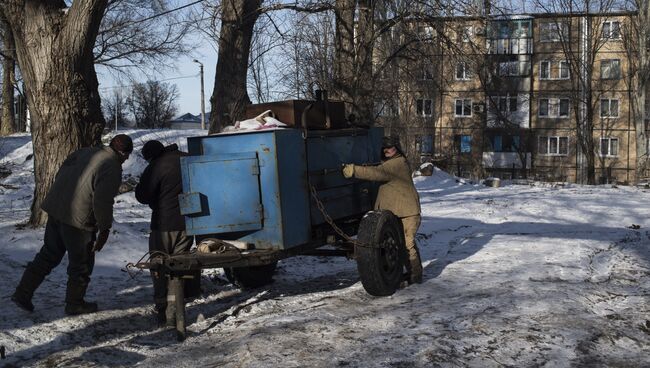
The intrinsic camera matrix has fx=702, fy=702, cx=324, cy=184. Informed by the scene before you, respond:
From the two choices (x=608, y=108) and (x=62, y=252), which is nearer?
(x=62, y=252)

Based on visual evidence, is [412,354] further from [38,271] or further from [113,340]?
[38,271]

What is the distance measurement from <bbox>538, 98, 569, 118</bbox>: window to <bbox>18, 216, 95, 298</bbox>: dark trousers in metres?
52.0

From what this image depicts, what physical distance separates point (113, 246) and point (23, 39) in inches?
118

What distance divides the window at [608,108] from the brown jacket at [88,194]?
174 ft

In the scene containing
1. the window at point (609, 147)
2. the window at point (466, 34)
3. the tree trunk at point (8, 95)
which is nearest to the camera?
the window at point (466, 34)

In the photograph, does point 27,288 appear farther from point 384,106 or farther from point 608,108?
point 608,108

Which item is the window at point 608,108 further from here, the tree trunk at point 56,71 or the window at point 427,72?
the tree trunk at point 56,71

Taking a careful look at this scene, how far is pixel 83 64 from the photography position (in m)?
9.23

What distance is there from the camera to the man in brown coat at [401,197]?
727 centimetres

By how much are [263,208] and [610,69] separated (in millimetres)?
53365

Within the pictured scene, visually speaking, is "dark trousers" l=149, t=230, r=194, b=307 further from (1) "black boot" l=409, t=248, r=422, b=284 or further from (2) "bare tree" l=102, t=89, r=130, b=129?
(2) "bare tree" l=102, t=89, r=130, b=129

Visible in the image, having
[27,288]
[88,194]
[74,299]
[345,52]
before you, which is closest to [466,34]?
[345,52]

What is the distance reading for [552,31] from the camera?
46.6 metres

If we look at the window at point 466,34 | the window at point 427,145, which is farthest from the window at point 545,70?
the window at point 466,34
